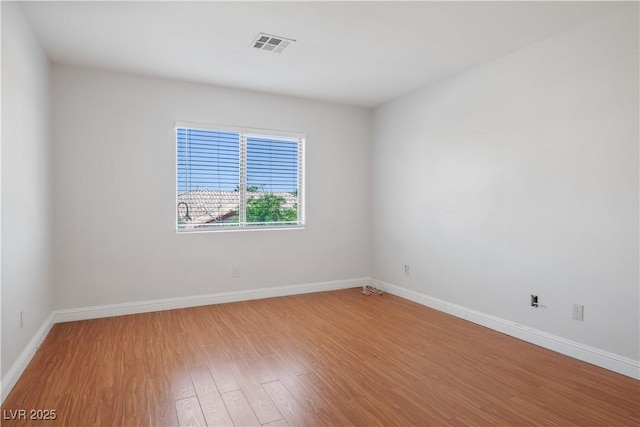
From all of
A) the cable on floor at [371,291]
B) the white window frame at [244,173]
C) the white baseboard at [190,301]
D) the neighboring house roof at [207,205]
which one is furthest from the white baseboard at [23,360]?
the cable on floor at [371,291]

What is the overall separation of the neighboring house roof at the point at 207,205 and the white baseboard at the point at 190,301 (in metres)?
0.93

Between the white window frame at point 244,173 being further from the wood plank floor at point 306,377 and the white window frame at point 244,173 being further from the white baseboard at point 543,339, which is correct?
the white baseboard at point 543,339

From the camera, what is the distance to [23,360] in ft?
8.73

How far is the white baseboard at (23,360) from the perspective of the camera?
7.58 feet

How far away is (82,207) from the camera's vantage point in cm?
387

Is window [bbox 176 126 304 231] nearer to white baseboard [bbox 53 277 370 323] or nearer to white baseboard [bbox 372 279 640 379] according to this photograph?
white baseboard [bbox 53 277 370 323]

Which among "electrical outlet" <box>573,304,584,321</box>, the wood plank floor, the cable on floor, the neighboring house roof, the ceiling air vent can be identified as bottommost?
the wood plank floor

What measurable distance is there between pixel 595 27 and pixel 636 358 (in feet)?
8.12

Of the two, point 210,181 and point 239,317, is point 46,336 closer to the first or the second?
point 239,317

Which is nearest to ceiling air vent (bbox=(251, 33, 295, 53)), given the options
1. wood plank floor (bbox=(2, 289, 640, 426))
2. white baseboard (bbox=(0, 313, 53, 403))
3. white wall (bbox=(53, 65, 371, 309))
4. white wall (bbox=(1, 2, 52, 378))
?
white wall (bbox=(53, 65, 371, 309))

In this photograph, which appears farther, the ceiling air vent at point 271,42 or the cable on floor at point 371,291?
the cable on floor at point 371,291

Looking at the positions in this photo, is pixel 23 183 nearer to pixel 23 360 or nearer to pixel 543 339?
pixel 23 360

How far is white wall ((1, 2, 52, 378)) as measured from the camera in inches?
93.2

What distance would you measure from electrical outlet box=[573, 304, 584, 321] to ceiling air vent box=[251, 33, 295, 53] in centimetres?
323
